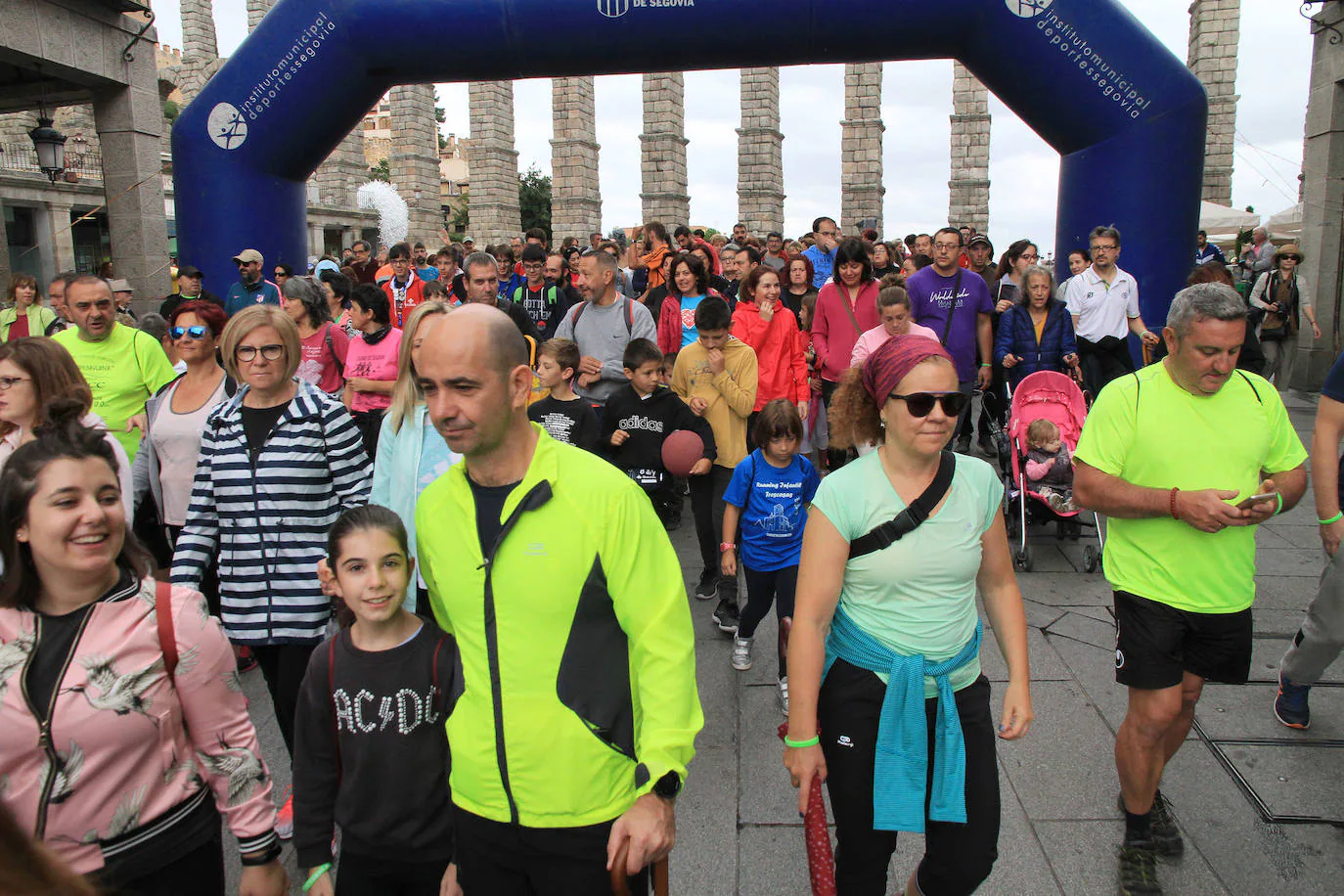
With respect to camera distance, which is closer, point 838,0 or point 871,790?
point 871,790

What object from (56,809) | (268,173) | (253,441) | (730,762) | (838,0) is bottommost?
(730,762)

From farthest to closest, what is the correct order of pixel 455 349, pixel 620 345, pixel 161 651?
pixel 620 345 → pixel 161 651 → pixel 455 349

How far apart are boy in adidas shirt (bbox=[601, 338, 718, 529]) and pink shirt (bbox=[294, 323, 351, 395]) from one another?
5.92 ft

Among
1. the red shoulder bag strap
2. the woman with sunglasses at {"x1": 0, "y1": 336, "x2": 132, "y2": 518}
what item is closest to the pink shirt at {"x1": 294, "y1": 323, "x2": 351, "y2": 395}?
the woman with sunglasses at {"x1": 0, "y1": 336, "x2": 132, "y2": 518}

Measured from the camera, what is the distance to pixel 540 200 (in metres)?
54.1

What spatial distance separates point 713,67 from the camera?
857 cm

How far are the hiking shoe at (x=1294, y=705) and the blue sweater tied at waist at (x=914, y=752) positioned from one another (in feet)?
8.04

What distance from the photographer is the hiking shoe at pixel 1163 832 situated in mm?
3180

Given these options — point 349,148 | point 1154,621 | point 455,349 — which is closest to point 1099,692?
point 1154,621

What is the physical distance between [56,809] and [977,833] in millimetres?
2185

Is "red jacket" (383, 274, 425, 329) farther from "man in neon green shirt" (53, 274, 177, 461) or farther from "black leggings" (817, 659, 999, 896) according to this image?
"black leggings" (817, 659, 999, 896)

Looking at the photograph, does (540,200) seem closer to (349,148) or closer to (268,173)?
(349,148)

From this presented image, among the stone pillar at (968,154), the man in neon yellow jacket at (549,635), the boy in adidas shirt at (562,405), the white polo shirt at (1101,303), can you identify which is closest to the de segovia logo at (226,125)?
the boy in adidas shirt at (562,405)

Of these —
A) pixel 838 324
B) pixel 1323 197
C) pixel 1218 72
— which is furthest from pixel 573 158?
pixel 838 324
